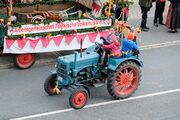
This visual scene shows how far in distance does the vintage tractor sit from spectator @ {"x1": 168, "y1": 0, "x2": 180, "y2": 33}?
19.1ft

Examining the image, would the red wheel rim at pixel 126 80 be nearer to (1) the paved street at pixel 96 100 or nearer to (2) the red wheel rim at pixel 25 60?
(1) the paved street at pixel 96 100

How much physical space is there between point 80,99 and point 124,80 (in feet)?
3.56

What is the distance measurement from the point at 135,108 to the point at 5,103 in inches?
100

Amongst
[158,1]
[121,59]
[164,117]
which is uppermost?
[158,1]

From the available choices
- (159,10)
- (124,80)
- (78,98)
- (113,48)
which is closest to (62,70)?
(78,98)

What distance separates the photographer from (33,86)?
9.78 m

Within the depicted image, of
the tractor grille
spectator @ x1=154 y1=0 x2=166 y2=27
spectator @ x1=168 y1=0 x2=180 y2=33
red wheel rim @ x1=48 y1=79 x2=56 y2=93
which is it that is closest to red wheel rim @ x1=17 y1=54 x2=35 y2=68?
red wheel rim @ x1=48 y1=79 x2=56 y2=93

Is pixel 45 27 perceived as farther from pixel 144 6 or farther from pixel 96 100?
pixel 144 6

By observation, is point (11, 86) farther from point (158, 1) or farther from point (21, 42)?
point (158, 1)

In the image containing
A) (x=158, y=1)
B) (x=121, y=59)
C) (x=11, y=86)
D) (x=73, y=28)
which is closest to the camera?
(x=121, y=59)

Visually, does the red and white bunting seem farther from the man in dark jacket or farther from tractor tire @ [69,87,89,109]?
the man in dark jacket

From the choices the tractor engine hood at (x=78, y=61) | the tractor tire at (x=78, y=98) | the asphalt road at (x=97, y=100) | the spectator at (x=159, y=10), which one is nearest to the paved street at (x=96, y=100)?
the asphalt road at (x=97, y=100)

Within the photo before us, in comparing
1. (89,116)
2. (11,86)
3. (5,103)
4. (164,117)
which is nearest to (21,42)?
(11,86)

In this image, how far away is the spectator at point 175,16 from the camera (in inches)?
579
